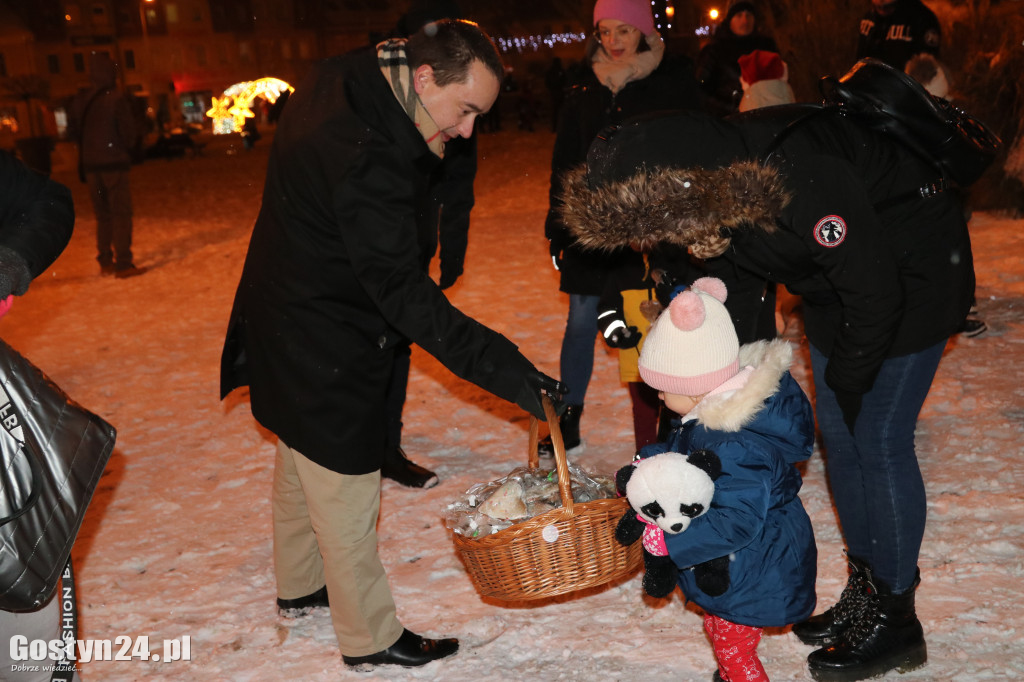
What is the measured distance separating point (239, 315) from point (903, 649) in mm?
2362

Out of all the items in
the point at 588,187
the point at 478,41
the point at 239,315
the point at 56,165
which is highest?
the point at 478,41

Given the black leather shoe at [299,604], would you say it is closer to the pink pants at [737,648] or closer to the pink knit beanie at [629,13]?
the pink pants at [737,648]

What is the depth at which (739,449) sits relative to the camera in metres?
2.30

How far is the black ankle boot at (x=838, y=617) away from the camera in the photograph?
2893 millimetres

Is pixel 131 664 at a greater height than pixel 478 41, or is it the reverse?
pixel 478 41

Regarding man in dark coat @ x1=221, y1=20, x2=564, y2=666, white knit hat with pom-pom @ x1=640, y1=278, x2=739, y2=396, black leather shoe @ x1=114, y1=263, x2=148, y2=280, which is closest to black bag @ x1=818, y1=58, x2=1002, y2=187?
white knit hat with pom-pom @ x1=640, y1=278, x2=739, y2=396

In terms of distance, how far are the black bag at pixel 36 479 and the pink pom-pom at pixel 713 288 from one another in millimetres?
1659

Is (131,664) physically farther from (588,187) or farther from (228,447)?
(588,187)

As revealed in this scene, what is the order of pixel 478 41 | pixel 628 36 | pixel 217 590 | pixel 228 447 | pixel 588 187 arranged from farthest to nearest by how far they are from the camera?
pixel 228 447 → pixel 628 36 → pixel 217 590 → pixel 478 41 → pixel 588 187

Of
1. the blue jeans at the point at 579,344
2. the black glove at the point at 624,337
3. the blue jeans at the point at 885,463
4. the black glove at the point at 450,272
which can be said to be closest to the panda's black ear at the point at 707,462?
the blue jeans at the point at 885,463

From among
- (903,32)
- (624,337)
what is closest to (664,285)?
(624,337)

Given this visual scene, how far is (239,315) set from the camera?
2971 mm

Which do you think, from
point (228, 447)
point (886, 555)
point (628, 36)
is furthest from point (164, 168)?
point (886, 555)

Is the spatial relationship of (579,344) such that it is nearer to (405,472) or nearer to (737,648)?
(405,472)
